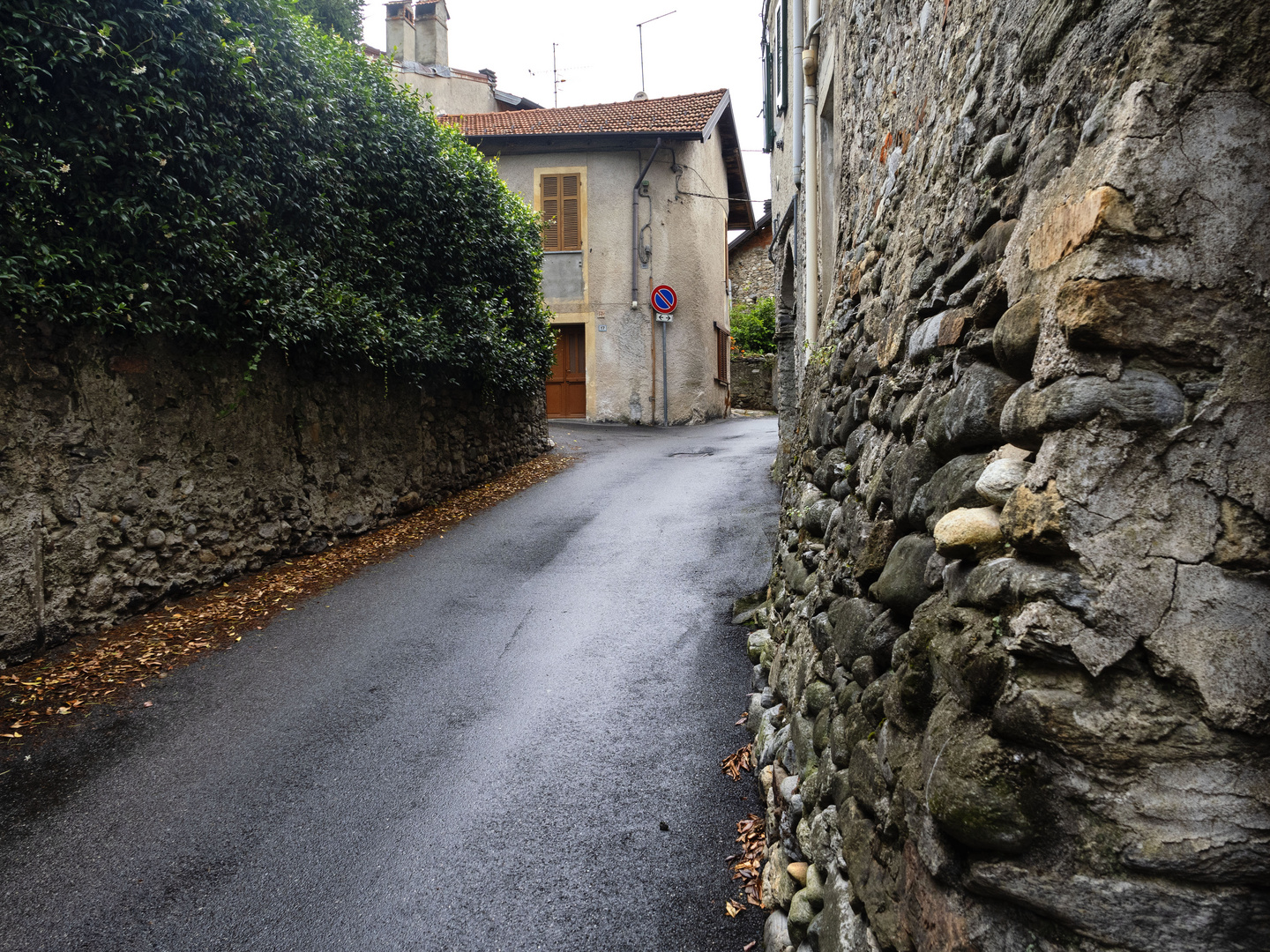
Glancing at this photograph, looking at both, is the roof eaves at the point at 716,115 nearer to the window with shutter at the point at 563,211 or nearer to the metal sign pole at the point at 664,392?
the window with shutter at the point at 563,211

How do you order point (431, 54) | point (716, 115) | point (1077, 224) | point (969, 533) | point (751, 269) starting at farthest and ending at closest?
1. point (751, 269)
2. point (431, 54)
3. point (716, 115)
4. point (969, 533)
5. point (1077, 224)

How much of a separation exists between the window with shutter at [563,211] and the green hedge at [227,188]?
360 inches

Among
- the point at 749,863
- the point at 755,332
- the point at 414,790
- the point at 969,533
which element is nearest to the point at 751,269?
the point at 755,332

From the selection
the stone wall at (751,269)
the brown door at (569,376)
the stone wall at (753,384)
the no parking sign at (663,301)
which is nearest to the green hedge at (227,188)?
the no parking sign at (663,301)

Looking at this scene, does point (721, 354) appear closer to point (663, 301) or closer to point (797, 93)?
point (663, 301)

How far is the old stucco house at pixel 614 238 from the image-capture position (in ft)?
61.2

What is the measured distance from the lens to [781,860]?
9.15 ft

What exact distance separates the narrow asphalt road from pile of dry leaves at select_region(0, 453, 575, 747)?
261 millimetres

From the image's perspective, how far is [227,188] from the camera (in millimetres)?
5832

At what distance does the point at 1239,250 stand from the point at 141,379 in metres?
6.21

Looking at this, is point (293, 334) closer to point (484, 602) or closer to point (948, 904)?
point (484, 602)

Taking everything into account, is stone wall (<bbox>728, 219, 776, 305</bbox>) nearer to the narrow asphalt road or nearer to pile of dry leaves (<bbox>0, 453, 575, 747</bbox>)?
pile of dry leaves (<bbox>0, 453, 575, 747</bbox>)

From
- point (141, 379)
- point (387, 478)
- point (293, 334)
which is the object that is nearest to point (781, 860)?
point (141, 379)

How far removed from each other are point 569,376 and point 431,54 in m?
11.1
